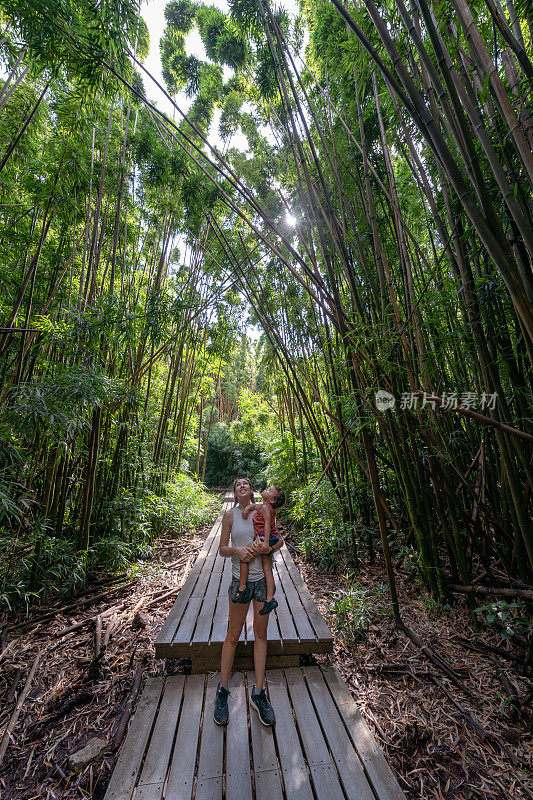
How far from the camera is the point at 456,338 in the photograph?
67.1 inches

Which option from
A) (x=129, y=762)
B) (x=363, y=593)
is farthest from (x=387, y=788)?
(x=363, y=593)

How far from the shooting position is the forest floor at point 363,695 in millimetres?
1137

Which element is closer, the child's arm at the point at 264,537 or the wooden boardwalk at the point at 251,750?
the wooden boardwalk at the point at 251,750

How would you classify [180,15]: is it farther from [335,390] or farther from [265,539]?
[265,539]

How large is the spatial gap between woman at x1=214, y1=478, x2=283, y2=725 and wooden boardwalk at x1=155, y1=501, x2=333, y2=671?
0.73 feet

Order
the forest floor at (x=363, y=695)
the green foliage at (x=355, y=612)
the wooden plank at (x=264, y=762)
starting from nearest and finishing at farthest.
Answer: the wooden plank at (x=264, y=762) → the forest floor at (x=363, y=695) → the green foliage at (x=355, y=612)

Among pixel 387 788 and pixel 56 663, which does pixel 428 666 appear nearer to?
pixel 387 788

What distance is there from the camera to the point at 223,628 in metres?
1.66

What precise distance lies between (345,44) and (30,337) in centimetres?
279

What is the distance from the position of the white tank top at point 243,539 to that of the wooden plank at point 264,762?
51 centimetres

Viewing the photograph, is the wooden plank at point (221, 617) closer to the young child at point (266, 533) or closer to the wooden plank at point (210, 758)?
the wooden plank at point (210, 758)

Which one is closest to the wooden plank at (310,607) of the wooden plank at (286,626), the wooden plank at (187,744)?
the wooden plank at (286,626)

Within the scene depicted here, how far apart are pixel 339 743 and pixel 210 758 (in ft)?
1.50

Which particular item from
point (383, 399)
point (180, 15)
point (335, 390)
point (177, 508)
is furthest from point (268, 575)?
point (180, 15)
